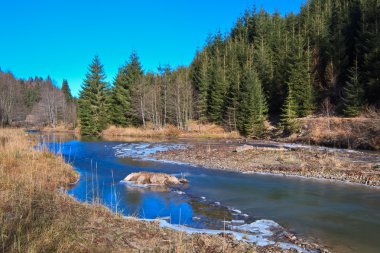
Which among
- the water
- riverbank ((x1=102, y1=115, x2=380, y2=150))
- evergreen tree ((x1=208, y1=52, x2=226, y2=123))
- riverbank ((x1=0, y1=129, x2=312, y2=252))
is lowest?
the water

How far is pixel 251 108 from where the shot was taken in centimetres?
4459

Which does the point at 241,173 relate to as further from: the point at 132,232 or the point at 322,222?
the point at 132,232

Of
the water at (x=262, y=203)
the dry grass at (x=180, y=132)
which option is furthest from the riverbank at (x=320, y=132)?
the water at (x=262, y=203)

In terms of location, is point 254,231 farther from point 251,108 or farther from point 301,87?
point 301,87

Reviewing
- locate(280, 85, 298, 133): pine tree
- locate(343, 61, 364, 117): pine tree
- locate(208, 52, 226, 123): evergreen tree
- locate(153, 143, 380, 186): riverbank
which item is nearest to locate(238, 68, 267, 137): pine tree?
locate(280, 85, 298, 133): pine tree

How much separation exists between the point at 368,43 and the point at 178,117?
27.7m

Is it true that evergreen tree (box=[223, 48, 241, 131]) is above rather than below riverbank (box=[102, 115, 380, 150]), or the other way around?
above

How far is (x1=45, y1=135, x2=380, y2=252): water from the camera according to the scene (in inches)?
360

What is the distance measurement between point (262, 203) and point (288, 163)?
931 cm

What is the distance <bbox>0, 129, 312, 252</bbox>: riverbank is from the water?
1674mm

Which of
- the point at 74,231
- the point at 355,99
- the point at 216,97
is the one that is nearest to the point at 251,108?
the point at 216,97

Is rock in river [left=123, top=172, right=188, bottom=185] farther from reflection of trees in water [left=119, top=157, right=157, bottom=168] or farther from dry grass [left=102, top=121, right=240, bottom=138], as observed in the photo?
dry grass [left=102, top=121, right=240, bottom=138]

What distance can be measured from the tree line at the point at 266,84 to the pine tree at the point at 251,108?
0.12 meters

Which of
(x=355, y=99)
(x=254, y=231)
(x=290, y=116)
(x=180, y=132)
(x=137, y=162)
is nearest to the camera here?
(x=254, y=231)
